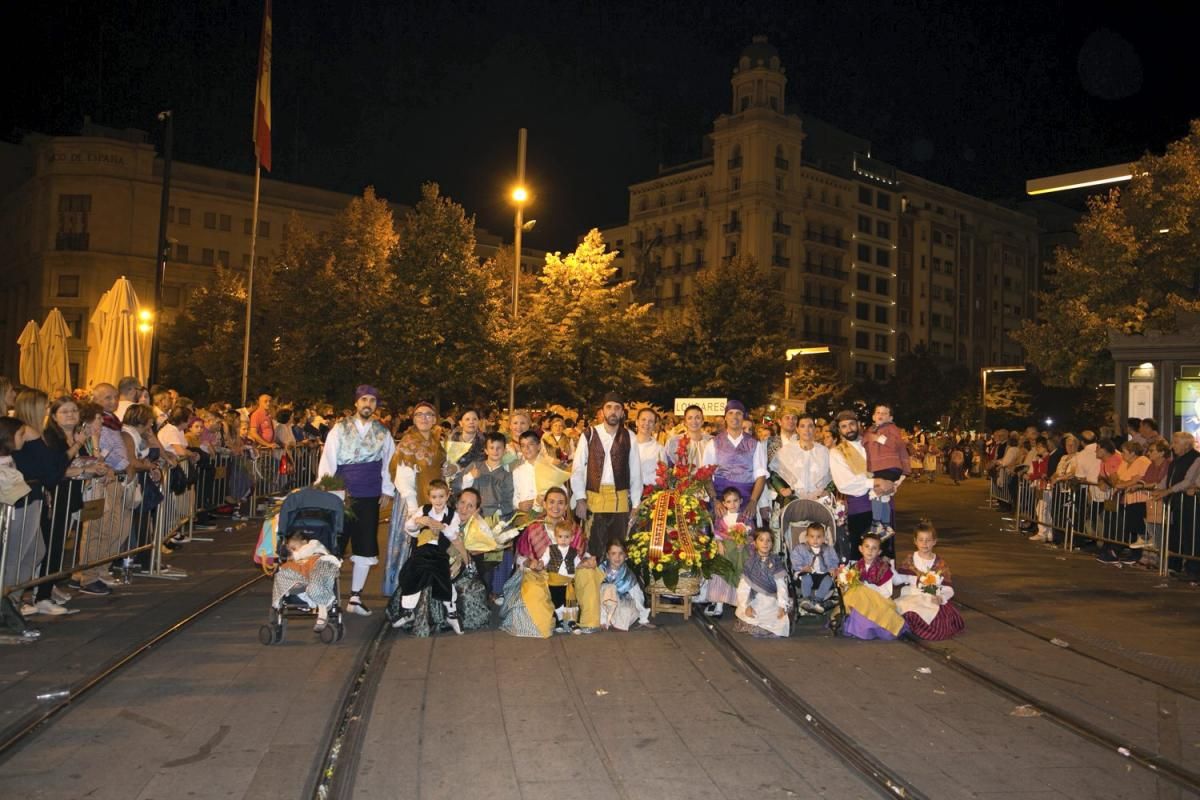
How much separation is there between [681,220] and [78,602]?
76992mm

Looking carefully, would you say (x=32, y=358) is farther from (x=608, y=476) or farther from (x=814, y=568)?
(x=814, y=568)

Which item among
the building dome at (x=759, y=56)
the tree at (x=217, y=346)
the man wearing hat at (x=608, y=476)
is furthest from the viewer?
the building dome at (x=759, y=56)

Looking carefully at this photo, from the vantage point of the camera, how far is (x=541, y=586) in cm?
970

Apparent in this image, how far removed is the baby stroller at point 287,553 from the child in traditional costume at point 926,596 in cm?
490

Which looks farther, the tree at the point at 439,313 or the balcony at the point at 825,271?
the balcony at the point at 825,271

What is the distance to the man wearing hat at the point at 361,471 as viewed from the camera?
1029 cm

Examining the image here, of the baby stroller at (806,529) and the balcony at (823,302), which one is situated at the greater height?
the balcony at (823,302)

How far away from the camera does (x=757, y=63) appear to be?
77.6m

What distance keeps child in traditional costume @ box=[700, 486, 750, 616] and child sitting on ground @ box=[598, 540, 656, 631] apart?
33.1 inches

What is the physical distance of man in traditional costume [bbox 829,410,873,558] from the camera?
11.5 meters

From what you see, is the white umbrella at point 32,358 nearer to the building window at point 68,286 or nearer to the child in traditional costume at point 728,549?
the child in traditional costume at point 728,549

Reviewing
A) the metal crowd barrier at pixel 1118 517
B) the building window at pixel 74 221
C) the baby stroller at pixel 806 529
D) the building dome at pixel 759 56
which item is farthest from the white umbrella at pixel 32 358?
the building dome at pixel 759 56

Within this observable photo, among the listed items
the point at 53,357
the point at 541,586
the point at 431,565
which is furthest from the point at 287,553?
the point at 53,357

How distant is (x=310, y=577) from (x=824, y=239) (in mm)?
80304
